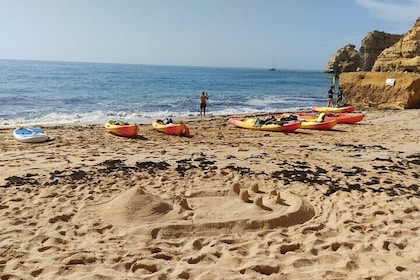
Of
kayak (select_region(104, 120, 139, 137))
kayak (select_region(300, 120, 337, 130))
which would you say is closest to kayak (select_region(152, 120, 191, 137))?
kayak (select_region(104, 120, 139, 137))

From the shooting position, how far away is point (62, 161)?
769 centimetres

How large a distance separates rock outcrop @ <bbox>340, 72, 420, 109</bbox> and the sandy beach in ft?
35.4

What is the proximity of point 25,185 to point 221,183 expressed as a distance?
3212 mm

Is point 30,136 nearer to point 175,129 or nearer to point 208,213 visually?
point 175,129

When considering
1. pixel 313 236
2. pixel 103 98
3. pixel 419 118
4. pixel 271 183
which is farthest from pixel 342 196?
pixel 103 98

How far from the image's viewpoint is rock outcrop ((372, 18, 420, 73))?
29966mm

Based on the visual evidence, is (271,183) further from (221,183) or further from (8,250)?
(8,250)

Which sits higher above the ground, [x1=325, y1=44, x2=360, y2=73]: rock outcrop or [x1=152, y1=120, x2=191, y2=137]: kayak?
[x1=325, y1=44, x2=360, y2=73]: rock outcrop

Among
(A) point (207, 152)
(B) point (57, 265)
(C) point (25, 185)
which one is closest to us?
(B) point (57, 265)

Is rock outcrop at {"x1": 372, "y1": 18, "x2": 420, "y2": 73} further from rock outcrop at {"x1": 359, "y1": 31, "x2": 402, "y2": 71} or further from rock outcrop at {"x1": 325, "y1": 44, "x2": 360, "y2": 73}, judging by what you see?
rock outcrop at {"x1": 325, "y1": 44, "x2": 360, "y2": 73}

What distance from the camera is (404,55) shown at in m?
31.9

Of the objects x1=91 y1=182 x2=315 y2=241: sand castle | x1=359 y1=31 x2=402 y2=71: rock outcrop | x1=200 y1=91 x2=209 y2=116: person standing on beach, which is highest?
x1=359 y1=31 x2=402 y2=71: rock outcrop

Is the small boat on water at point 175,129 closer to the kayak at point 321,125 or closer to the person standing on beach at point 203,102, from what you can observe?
the kayak at point 321,125

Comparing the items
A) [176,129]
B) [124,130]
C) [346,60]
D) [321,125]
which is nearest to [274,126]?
[321,125]
